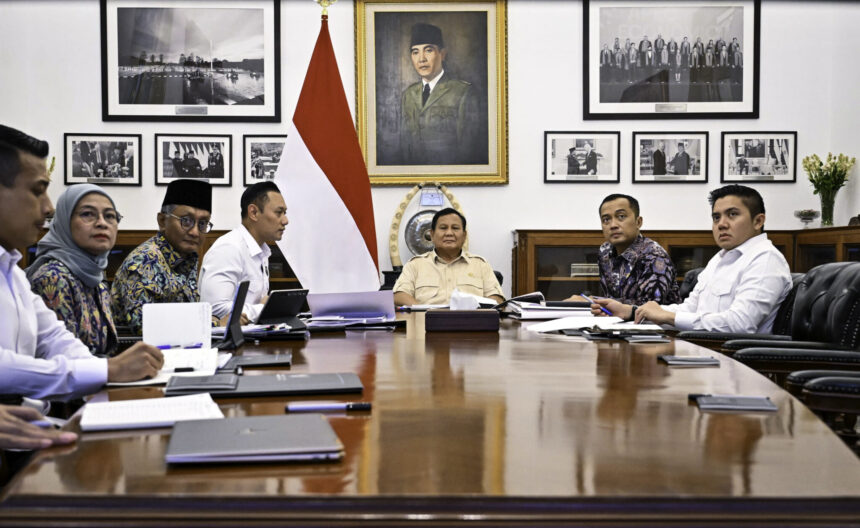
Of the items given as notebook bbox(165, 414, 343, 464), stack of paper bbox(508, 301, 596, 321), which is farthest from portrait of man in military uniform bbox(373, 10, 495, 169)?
notebook bbox(165, 414, 343, 464)

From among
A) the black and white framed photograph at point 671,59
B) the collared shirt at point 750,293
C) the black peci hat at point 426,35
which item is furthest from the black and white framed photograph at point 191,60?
the collared shirt at point 750,293

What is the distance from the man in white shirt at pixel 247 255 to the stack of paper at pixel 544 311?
1287 millimetres

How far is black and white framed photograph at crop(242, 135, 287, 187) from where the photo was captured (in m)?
6.59

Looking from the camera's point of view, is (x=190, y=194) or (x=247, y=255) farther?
(x=247, y=255)

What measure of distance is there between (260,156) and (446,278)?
8.13ft

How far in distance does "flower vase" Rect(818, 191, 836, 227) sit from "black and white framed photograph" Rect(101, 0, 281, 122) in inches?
185

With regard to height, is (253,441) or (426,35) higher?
(426,35)

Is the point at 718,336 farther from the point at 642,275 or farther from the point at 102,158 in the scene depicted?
the point at 102,158

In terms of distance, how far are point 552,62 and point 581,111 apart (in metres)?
0.51

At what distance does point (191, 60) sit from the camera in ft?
21.7

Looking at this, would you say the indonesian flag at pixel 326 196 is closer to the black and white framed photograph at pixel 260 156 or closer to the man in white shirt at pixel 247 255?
the man in white shirt at pixel 247 255

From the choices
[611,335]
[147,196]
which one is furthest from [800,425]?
[147,196]

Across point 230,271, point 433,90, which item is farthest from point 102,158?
point 230,271

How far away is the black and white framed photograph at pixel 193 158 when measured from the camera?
21.5 feet
